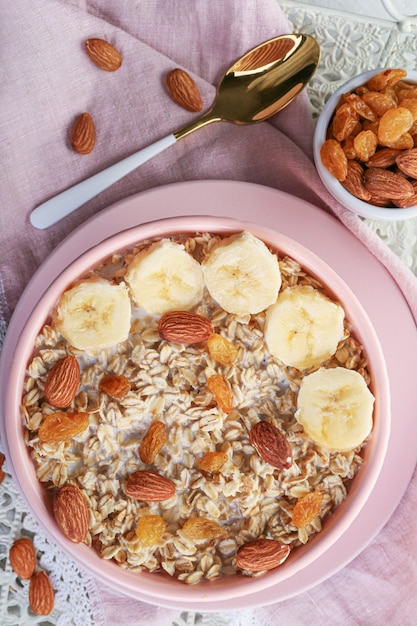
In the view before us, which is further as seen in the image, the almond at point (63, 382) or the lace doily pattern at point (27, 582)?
the lace doily pattern at point (27, 582)

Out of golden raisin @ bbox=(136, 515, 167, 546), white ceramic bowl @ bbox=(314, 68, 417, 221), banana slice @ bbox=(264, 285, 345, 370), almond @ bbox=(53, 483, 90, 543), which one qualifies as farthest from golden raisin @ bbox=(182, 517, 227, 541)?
white ceramic bowl @ bbox=(314, 68, 417, 221)

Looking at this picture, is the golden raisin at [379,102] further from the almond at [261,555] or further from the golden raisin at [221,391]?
the almond at [261,555]

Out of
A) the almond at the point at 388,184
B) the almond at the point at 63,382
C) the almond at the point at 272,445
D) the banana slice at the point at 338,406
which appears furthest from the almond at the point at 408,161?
the almond at the point at 63,382

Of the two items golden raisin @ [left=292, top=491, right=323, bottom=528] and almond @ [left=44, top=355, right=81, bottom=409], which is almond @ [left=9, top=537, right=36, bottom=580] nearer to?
almond @ [left=44, top=355, right=81, bottom=409]

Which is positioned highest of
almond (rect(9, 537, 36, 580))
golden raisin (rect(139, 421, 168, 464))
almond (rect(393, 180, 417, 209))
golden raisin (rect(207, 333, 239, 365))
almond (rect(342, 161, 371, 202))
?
almond (rect(342, 161, 371, 202))

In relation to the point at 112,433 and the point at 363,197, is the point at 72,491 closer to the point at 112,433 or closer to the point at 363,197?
the point at 112,433
